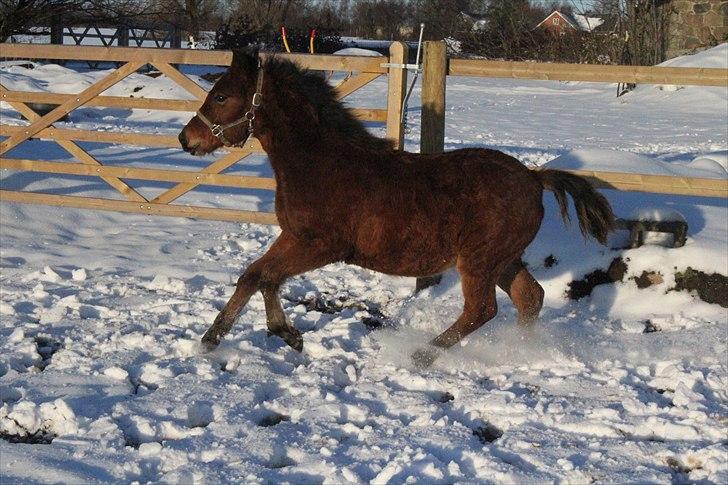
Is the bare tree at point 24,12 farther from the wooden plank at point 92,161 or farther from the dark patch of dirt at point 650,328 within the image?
the dark patch of dirt at point 650,328

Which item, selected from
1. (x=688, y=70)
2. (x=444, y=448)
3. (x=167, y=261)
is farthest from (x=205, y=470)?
(x=688, y=70)

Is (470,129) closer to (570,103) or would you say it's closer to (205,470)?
(570,103)

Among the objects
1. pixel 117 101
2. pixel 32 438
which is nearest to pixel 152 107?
pixel 117 101

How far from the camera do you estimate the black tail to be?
5.13m

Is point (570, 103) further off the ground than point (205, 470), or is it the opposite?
point (570, 103)

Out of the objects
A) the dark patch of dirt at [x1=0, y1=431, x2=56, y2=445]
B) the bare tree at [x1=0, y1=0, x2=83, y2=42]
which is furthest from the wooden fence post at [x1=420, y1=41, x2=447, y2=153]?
the bare tree at [x1=0, y1=0, x2=83, y2=42]

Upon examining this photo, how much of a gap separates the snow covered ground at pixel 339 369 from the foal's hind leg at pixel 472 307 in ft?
0.43

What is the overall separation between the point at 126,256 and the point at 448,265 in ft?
9.89

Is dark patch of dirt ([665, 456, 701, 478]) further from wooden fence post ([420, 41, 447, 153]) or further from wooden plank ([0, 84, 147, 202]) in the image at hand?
wooden plank ([0, 84, 147, 202])

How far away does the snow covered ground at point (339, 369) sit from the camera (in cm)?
346

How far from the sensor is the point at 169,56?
688cm

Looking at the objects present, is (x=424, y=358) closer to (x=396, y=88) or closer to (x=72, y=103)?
(x=396, y=88)

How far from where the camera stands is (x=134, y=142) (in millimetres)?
7305

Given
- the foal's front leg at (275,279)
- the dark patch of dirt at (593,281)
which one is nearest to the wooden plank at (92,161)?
the foal's front leg at (275,279)
